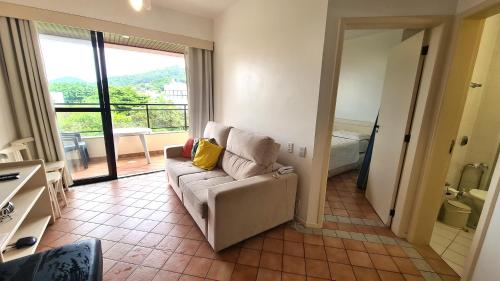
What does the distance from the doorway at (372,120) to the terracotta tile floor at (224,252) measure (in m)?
0.37

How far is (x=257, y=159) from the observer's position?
204cm

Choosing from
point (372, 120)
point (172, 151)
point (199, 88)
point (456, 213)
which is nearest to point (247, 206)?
point (172, 151)

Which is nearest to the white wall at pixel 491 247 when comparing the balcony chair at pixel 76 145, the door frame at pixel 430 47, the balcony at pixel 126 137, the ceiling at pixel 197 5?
the door frame at pixel 430 47

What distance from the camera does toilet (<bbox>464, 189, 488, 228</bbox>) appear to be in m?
2.13

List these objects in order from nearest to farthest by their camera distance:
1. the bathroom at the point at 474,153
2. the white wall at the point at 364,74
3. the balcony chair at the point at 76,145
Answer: the bathroom at the point at 474,153 < the balcony chair at the point at 76,145 < the white wall at the point at 364,74

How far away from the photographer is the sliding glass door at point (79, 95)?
104 inches

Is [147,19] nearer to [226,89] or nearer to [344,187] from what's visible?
[226,89]

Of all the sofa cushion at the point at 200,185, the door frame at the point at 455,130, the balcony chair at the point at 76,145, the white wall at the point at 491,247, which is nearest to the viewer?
the white wall at the point at 491,247

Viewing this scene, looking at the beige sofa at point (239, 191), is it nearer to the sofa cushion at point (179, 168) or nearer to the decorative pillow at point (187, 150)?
the sofa cushion at point (179, 168)

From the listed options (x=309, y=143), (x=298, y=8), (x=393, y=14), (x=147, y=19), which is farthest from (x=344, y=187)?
(x=147, y=19)

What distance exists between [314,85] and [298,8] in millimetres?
817

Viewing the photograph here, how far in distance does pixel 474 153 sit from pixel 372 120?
5.75 feet

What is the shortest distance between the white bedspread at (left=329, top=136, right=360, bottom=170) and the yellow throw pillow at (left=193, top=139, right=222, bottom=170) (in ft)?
5.95

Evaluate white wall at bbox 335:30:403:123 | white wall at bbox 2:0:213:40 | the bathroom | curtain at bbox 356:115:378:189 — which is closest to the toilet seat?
the bathroom
